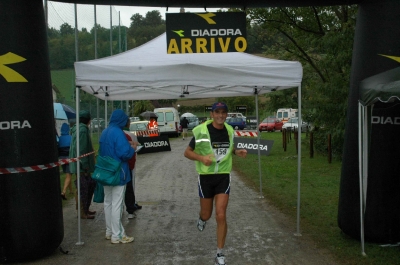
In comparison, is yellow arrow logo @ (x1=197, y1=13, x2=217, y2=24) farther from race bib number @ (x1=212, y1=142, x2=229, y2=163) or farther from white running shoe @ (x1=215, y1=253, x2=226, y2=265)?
white running shoe @ (x1=215, y1=253, x2=226, y2=265)

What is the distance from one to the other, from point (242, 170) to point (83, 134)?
30.1 ft

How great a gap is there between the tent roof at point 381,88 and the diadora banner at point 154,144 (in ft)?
58.7

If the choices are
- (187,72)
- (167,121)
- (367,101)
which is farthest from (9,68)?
(167,121)

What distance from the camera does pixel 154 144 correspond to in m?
24.7

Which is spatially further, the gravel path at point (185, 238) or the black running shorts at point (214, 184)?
the gravel path at point (185, 238)

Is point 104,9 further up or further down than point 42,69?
further up

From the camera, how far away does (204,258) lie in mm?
6473

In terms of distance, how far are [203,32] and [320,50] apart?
515 inches

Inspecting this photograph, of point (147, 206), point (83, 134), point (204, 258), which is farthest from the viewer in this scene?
point (147, 206)

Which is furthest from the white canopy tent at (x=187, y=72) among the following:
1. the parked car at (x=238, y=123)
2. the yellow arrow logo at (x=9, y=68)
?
the parked car at (x=238, y=123)

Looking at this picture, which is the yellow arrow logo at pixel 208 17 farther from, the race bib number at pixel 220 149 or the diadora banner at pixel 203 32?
the race bib number at pixel 220 149

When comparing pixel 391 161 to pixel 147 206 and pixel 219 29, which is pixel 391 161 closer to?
pixel 219 29

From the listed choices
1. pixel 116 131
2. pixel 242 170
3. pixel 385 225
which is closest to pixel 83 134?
pixel 116 131

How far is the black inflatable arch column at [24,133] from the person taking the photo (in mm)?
6008
